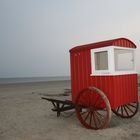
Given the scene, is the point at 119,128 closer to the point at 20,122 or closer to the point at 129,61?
→ the point at 129,61

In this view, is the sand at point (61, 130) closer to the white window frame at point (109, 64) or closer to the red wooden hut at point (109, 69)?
the red wooden hut at point (109, 69)

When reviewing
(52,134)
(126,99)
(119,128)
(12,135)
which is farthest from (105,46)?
(12,135)

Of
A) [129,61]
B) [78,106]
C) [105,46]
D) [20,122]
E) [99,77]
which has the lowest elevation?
[20,122]

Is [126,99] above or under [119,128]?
above

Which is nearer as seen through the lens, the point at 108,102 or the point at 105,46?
the point at 108,102

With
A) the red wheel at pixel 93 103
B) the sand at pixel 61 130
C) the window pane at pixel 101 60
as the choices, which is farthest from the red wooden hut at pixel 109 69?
the sand at pixel 61 130

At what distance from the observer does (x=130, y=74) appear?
7645mm

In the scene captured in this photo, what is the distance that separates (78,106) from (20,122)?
2.67 m

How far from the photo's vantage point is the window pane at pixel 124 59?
7.68 meters

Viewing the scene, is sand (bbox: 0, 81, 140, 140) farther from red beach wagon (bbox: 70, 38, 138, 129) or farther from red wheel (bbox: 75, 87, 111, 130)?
red beach wagon (bbox: 70, 38, 138, 129)

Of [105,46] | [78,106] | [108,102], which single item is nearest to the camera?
[108,102]

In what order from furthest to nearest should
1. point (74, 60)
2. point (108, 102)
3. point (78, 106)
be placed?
1. point (74, 60)
2. point (78, 106)
3. point (108, 102)

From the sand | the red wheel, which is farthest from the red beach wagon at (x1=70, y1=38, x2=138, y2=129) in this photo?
the sand

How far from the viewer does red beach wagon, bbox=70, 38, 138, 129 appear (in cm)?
682
